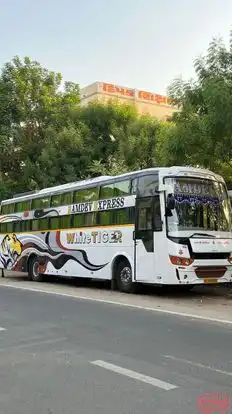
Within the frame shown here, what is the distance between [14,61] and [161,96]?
1886cm

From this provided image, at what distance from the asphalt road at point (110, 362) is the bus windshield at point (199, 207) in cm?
378

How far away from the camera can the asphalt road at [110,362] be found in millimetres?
5016

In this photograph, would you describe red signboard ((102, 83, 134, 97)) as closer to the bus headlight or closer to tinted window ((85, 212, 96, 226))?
tinted window ((85, 212, 96, 226))

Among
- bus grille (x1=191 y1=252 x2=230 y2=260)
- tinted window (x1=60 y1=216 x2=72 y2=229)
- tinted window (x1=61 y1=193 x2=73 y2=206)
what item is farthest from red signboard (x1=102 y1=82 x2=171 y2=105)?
bus grille (x1=191 y1=252 x2=230 y2=260)

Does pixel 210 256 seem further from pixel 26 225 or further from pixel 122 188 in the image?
pixel 26 225

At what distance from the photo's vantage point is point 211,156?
1728 centimetres

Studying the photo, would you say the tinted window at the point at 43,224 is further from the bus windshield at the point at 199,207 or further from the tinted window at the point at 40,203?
the bus windshield at the point at 199,207

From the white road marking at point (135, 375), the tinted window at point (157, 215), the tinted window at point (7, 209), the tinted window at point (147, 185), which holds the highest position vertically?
the tinted window at point (7, 209)

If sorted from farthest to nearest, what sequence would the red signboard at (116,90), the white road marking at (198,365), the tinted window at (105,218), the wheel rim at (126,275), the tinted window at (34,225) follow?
the red signboard at (116,90), the tinted window at (34,225), the tinted window at (105,218), the wheel rim at (126,275), the white road marking at (198,365)

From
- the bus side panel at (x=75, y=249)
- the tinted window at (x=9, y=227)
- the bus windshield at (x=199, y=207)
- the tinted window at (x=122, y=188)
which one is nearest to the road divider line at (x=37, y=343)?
the bus windshield at (x=199, y=207)

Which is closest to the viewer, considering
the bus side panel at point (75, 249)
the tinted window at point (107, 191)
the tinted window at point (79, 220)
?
the bus side panel at point (75, 249)

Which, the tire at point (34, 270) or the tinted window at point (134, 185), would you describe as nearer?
the tinted window at point (134, 185)

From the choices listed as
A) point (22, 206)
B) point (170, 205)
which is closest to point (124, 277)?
point (170, 205)

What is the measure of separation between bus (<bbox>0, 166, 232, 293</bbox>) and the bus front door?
3 cm
